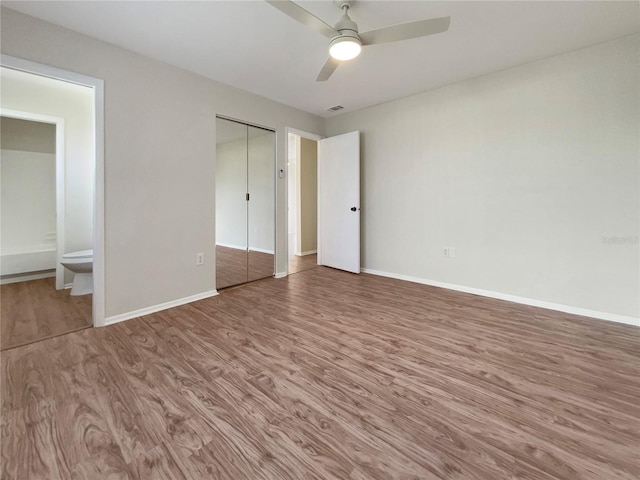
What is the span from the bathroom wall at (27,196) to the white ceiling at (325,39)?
7.10 feet

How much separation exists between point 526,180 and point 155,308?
3.97 m

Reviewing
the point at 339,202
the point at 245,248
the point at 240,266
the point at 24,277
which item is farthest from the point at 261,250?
the point at 24,277

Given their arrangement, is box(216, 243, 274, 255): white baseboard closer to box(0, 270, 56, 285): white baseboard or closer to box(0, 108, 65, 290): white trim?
box(0, 108, 65, 290): white trim

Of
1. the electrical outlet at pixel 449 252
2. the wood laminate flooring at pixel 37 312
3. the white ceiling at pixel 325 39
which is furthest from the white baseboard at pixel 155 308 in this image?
the electrical outlet at pixel 449 252

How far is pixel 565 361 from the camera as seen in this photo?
6.24 feet

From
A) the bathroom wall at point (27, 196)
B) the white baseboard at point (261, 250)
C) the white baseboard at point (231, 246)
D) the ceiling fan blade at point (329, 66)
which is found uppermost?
the ceiling fan blade at point (329, 66)

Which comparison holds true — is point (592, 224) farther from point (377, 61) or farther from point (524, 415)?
point (377, 61)

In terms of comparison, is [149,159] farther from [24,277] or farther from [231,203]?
[24,277]

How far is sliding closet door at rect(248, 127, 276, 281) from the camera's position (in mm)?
3799

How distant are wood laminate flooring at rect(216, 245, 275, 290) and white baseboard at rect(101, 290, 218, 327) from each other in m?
0.24

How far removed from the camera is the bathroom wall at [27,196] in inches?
136

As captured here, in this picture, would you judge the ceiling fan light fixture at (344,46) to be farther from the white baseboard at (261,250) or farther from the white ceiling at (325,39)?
the white baseboard at (261,250)

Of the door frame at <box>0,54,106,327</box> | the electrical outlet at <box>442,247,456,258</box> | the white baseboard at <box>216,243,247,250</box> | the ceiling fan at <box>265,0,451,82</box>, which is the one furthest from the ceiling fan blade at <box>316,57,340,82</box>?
the electrical outlet at <box>442,247,456,258</box>

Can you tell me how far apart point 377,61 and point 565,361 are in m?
2.92
